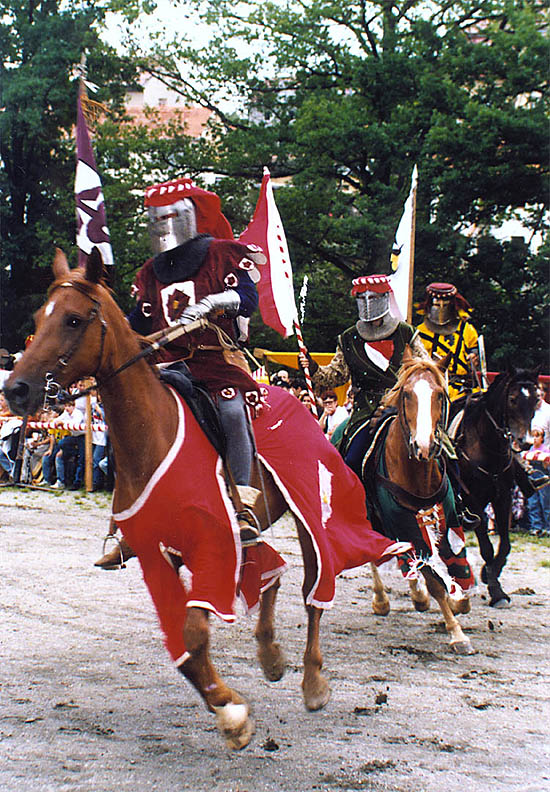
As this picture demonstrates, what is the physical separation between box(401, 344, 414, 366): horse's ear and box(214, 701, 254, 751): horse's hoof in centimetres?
301

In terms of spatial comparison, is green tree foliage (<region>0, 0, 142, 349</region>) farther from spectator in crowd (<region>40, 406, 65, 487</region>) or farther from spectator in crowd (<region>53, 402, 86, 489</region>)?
spectator in crowd (<region>53, 402, 86, 489</region>)

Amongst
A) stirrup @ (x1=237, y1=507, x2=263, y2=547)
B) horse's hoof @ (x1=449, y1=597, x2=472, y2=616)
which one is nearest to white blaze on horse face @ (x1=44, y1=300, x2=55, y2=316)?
stirrup @ (x1=237, y1=507, x2=263, y2=547)

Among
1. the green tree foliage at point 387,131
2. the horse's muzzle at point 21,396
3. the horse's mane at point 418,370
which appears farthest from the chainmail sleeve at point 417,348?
the green tree foliage at point 387,131

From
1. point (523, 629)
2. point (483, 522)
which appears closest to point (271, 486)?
point (523, 629)

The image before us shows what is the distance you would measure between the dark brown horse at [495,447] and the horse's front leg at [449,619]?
5.18ft

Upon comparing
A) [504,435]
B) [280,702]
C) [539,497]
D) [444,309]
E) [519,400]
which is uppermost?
[444,309]

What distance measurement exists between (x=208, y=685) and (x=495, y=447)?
15.6 ft

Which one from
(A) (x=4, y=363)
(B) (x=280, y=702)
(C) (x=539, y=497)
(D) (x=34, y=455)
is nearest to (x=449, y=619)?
(B) (x=280, y=702)

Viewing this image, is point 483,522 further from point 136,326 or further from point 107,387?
point 107,387

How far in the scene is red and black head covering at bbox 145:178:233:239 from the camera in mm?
4680

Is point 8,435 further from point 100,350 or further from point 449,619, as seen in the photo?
point 100,350

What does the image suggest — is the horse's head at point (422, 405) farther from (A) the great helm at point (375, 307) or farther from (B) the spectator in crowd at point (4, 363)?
(B) the spectator in crowd at point (4, 363)

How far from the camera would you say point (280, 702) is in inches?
192

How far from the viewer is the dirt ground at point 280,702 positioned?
3863 millimetres
